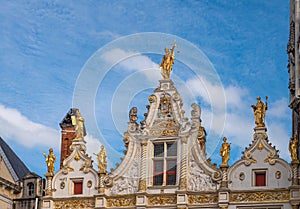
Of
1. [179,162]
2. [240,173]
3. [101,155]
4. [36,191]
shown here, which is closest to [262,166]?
[240,173]

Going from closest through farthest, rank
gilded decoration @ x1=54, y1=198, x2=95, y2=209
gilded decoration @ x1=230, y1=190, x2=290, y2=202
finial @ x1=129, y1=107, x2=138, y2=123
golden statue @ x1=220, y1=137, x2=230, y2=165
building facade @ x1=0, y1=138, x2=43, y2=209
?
gilded decoration @ x1=230, y1=190, x2=290, y2=202
golden statue @ x1=220, y1=137, x2=230, y2=165
gilded decoration @ x1=54, y1=198, x2=95, y2=209
finial @ x1=129, y1=107, x2=138, y2=123
building facade @ x1=0, y1=138, x2=43, y2=209

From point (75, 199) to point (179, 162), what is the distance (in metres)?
4.81

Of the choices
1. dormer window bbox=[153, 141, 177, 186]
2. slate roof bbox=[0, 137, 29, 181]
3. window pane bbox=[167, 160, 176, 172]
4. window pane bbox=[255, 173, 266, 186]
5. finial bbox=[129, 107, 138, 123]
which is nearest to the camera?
window pane bbox=[255, 173, 266, 186]

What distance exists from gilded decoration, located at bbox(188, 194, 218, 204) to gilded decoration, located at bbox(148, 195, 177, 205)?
70cm

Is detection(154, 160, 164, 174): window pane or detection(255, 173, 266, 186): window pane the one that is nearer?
detection(255, 173, 266, 186): window pane

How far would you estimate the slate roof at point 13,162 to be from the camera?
42281mm

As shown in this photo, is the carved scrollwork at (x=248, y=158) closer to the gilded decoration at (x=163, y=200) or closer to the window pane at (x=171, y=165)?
the window pane at (x=171, y=165)

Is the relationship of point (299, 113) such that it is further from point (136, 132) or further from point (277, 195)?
point (136, 132)

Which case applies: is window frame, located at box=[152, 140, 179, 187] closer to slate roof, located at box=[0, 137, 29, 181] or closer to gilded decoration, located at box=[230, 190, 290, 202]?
gilded decoration, located at box=[230, 190, 290, 202]

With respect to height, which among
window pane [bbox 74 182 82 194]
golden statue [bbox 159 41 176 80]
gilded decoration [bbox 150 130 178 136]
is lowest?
window pane [bbox 74 182 82 194]

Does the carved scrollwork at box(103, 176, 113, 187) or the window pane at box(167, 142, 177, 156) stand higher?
the window pane at box(167, 142, 177, 156)

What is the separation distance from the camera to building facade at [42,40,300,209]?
120 feet

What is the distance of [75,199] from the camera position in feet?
127

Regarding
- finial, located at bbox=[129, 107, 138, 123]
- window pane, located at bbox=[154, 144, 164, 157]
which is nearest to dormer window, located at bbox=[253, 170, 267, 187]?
window pane, located at bbox=[154, 144, 164, 157]
